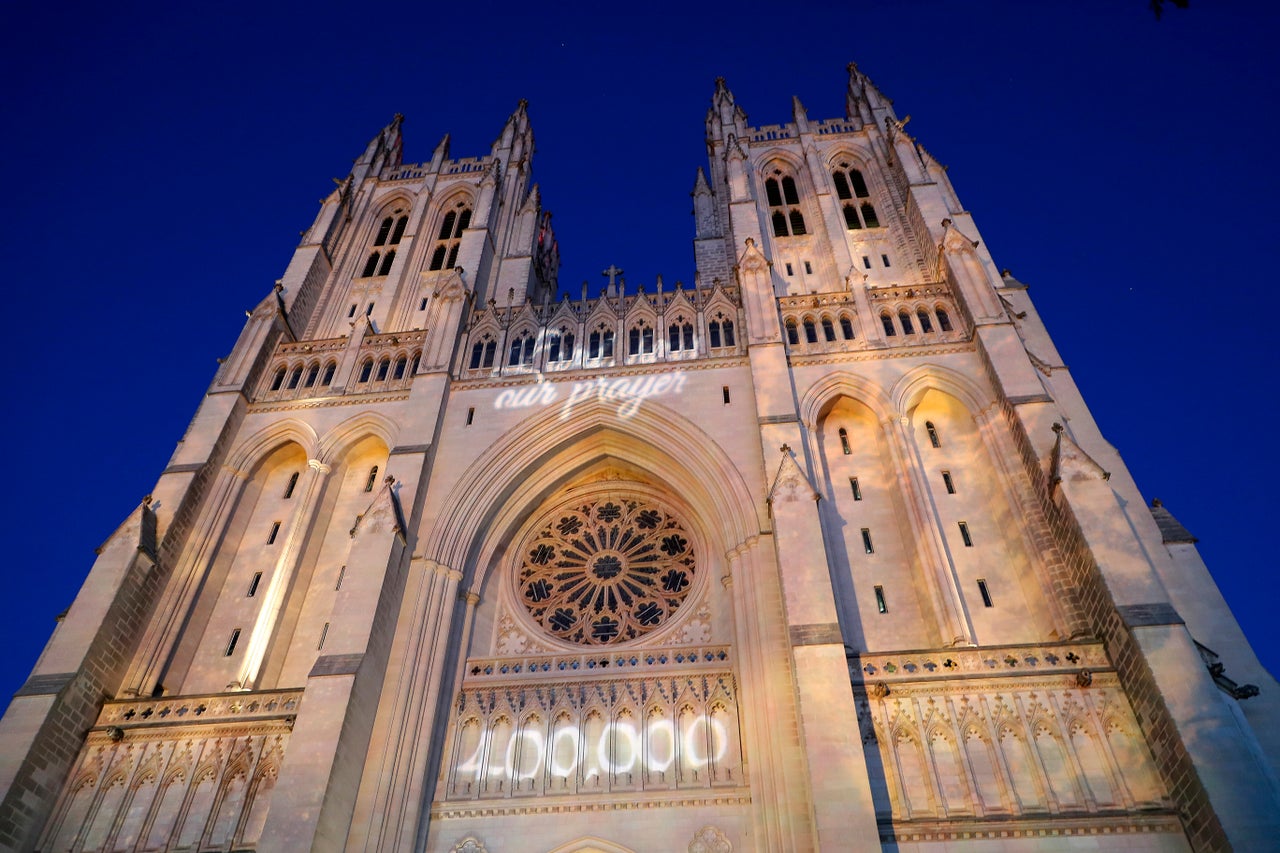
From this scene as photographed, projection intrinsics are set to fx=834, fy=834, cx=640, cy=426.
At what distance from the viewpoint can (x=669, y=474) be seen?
766 inches

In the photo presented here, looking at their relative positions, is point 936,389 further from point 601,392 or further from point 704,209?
point 704,209

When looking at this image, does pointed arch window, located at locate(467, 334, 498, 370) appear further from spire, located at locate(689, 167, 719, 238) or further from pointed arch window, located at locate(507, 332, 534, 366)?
spire, located at locate(689, 167, 719, 238)

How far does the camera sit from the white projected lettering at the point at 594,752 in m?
14.5

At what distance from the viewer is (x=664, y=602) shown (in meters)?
17.7

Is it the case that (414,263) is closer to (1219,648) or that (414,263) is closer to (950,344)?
(950,344)

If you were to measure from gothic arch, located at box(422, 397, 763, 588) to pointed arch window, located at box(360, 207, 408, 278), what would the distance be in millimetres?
11020

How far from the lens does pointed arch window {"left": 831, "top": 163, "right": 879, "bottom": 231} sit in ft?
84.9

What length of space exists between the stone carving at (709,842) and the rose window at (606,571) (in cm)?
431

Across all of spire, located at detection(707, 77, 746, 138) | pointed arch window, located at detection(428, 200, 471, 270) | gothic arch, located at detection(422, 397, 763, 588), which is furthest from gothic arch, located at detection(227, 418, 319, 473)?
spire, located at detection(707, 77, 746, 138)

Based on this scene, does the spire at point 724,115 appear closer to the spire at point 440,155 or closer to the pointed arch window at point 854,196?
the pointed arch window at point 854,196

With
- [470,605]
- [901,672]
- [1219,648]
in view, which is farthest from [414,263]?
[1219,648]

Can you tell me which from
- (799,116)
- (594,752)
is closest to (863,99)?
(799,116)

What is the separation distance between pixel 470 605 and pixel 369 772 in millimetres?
4093

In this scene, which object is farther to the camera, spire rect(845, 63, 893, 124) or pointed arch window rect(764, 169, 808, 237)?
spire rect(845, 63, 893, 124)
